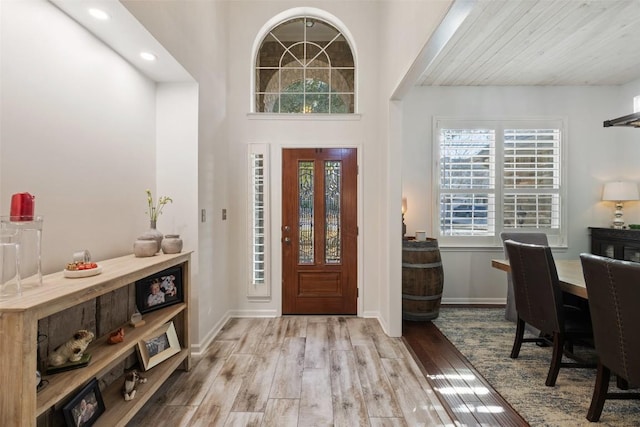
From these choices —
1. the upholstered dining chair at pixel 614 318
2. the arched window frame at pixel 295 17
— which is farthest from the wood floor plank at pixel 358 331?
the arched window frame at pixel 295 17

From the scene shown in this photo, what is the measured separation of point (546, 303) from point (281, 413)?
2.03m

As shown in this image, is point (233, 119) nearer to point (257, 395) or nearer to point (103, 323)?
point (103, 323)

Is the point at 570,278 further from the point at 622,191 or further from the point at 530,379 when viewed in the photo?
the point at 622,191

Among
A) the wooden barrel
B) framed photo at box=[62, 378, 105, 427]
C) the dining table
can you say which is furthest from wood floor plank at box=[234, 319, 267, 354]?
the dining table

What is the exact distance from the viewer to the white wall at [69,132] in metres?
1.50

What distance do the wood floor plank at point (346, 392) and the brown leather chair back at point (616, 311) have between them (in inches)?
56.8

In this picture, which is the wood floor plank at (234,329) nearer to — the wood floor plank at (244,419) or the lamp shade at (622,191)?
the wood floor plank at (244,419)

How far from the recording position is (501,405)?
2.00m

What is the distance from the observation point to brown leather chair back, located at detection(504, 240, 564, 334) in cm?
219

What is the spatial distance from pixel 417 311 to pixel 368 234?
40.3 inches

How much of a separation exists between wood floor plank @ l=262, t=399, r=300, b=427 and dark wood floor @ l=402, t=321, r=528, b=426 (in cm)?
97

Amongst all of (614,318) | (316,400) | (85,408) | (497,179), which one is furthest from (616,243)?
(85,408)

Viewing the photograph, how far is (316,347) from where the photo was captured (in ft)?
9.31

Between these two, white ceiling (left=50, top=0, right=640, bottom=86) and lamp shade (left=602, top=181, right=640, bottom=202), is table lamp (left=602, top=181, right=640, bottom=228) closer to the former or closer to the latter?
lamp shade (left=602, top=181, right=640, bottom=202)
